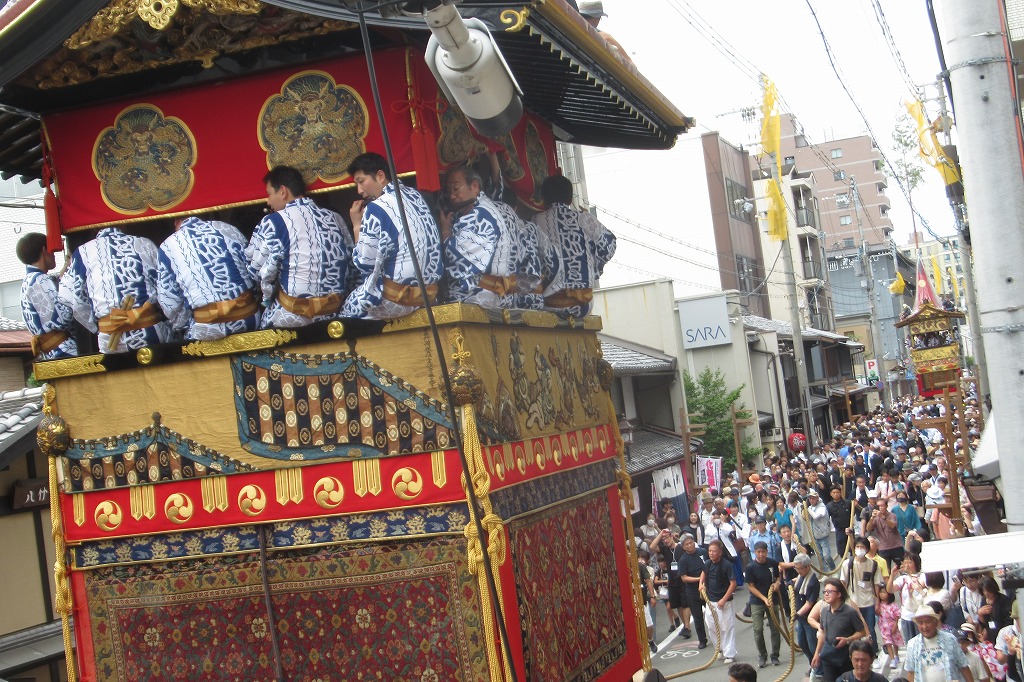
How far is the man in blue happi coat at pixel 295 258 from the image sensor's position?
202 inches

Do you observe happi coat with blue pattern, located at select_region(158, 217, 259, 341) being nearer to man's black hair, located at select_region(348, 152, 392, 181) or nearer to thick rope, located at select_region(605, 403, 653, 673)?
man's black hair, located at select_region(348, 152, 392, 181)

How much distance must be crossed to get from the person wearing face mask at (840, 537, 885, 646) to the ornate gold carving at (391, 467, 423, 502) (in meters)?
9.20

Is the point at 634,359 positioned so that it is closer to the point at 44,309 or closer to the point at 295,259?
the point at 44,309

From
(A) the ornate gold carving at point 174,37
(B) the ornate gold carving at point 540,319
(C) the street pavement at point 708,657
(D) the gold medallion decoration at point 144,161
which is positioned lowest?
(C) the street pavement at point 708,657

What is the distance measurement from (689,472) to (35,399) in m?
16.3

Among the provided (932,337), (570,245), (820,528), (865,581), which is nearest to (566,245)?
(570,245)

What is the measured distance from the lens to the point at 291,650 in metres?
5.26

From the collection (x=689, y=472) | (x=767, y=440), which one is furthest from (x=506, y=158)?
(x=767, y=440)

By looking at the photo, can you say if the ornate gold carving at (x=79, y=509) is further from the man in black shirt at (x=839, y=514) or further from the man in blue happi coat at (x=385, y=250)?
the man in black shirt at (x=839, y=514)

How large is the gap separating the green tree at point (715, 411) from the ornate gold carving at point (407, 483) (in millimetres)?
25694

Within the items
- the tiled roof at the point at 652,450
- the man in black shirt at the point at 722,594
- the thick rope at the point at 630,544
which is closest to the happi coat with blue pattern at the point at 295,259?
the thick rope at the point at 630,544

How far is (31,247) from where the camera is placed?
5.75 m

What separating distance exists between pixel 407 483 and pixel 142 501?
59.3 inches

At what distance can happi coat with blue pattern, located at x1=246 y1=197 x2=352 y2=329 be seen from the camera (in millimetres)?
5141
